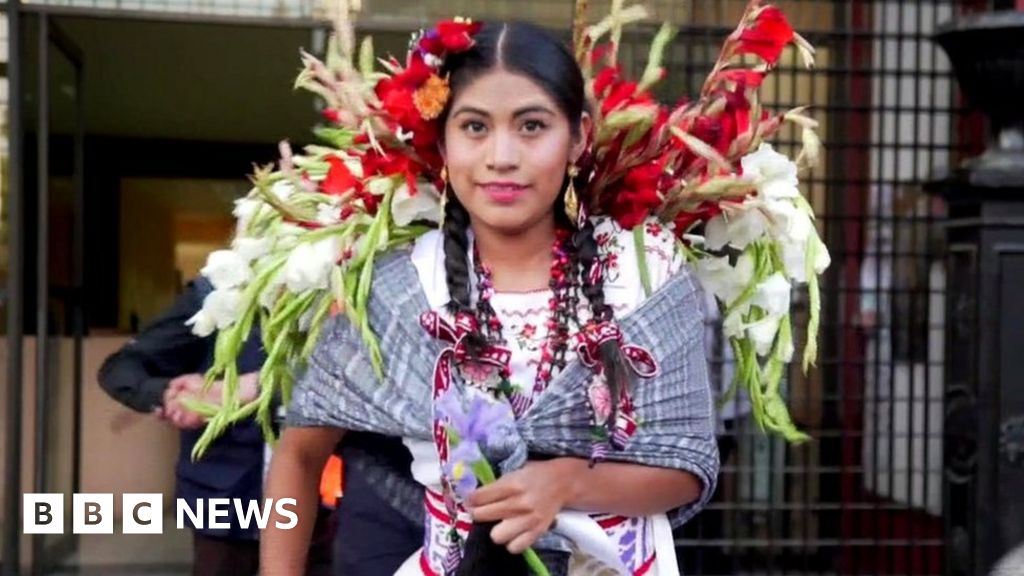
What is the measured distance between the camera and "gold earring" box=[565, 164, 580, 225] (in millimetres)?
2100

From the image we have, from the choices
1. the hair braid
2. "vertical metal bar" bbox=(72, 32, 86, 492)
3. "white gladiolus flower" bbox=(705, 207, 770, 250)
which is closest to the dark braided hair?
the hair braid

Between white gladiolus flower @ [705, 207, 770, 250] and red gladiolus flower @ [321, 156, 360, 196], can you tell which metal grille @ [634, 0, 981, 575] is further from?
red gladiolus flower @ [321, 156, 360, 196]

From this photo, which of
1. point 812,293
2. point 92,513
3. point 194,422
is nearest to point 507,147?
→ point 812,293

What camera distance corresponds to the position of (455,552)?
2.01 meters

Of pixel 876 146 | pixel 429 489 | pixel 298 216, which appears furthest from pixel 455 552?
pixel 876 146

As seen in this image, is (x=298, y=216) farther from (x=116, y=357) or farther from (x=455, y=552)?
(x=116, y=357)

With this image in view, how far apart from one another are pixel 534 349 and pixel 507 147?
0.27 metres

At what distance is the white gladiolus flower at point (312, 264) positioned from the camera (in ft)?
6.91

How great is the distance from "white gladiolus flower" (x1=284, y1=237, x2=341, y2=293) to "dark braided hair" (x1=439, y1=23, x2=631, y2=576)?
→ 0.16m

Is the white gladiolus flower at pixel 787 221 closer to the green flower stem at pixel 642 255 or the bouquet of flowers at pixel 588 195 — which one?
the bouquet of flowers at pixel 588 195

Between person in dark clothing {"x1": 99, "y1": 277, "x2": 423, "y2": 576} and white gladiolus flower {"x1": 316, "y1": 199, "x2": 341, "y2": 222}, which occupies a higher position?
white gladiolus flower {"x1": 316, "y1": 199, "x2": 341, "y2": 222}

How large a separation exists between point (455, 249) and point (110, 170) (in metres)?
5.03

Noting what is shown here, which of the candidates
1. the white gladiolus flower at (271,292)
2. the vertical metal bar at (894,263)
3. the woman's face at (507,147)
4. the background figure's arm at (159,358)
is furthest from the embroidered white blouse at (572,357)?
the vertical metal bar at (894,263)

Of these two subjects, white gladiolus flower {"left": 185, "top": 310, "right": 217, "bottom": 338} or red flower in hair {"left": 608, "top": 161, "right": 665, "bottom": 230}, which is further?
white gladiolus flower {"left": 185, "top": 310, "right": 217, "bottom": 338}
